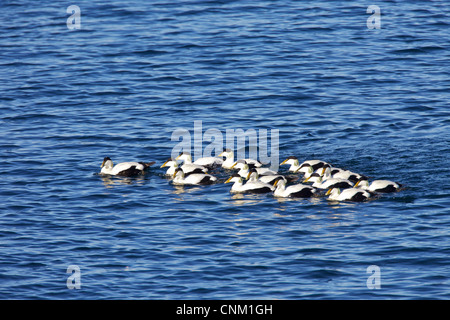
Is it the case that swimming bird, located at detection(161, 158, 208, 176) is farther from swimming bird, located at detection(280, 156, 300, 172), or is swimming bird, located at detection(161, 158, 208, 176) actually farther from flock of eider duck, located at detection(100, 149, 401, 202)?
swimming bird, located at detection(280, 156, 300, 172)

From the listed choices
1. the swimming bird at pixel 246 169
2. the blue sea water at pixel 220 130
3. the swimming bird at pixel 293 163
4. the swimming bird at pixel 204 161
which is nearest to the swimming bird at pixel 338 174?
the blue sea water at pixel 220 130

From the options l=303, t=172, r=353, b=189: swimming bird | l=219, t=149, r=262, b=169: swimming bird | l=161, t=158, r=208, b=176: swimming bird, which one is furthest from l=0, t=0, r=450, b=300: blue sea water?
l=219, t=149, r=262, b=169: swimming bird

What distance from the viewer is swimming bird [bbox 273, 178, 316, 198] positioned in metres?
16.7

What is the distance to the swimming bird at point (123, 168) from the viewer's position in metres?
18.3

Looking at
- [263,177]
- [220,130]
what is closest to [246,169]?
[263,177]

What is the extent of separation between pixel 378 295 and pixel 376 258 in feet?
4.63

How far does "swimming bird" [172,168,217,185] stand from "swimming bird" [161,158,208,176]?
0.29 metres

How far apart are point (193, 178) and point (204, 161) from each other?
4.28 feet

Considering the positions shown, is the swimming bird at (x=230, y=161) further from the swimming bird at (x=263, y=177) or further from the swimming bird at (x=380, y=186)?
the swimming bird at (x=380, y=186)

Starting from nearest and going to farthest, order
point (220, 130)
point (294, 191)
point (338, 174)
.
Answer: point (294, 191) → point (338, 174) → point (220, 130)

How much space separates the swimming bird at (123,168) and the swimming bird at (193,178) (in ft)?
3.42

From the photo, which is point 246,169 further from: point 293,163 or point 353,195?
point 353,195

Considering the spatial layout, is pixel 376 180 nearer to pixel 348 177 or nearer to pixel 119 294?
pixel 348 177

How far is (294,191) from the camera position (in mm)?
16641
